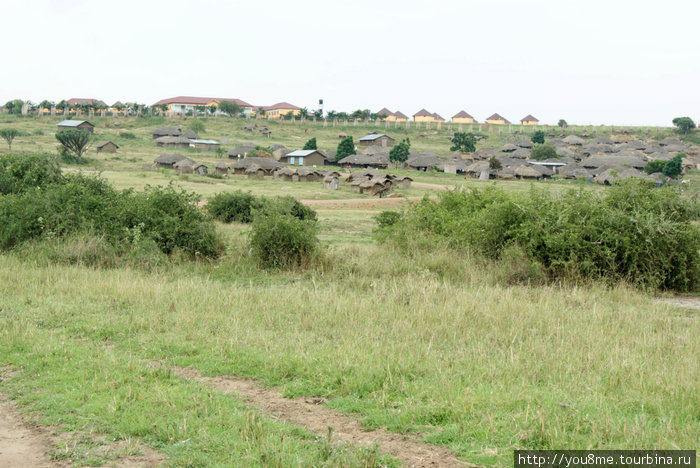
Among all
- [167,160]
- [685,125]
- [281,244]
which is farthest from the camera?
[685,125]

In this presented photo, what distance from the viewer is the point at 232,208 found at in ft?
83.2

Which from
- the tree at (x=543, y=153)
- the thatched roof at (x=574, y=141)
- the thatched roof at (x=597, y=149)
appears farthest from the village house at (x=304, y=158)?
the thatched roof at (x=574, y=141)

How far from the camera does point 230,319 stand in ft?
24.1

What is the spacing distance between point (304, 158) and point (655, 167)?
35.1 m

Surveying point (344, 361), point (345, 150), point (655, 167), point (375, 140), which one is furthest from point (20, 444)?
point (375, 140)

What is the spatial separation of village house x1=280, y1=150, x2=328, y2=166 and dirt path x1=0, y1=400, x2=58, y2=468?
198ft

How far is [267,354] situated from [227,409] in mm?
1306

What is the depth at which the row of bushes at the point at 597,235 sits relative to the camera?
1113cm

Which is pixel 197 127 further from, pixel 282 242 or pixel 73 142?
pixel 282 242

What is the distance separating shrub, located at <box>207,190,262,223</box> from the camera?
2484 centimetres

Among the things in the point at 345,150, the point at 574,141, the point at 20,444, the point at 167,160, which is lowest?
the point at 167,160

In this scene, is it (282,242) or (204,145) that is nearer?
(282,242)

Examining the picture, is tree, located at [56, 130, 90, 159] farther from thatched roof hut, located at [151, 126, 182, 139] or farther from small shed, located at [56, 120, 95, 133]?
thatched roof hut, located at [151, 126, 182, 139]

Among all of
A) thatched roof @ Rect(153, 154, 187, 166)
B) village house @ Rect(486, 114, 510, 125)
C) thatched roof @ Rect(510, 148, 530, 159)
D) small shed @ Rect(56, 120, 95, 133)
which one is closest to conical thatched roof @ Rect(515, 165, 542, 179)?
thatched roof @ Rect(510, 148, 530, 159)
